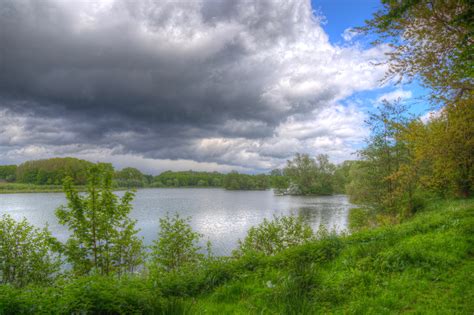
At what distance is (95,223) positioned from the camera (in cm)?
927

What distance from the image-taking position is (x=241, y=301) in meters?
→ 5.28

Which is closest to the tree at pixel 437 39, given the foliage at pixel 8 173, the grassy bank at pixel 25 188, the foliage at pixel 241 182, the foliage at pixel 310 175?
the foliage at pixel 310 175

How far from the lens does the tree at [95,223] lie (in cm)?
914

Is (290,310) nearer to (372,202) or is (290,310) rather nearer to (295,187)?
(372,202)

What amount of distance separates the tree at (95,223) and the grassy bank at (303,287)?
12.0ft

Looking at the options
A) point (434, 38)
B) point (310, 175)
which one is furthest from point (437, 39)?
point (310, 175)

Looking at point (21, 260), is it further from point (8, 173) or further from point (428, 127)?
point (8, 173)

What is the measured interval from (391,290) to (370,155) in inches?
830

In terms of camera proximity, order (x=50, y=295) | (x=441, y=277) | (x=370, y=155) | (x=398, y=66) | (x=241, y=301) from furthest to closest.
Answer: (x=370, y=155) → (x=398, y=66) → (x=441, y=277) → (x=241, y=301) → (x=50, y=295)

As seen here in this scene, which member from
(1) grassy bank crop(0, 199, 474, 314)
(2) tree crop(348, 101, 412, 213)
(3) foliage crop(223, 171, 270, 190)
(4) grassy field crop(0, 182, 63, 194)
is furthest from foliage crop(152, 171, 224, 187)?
(1) grassy bank crop(0, 199, 474, 314)

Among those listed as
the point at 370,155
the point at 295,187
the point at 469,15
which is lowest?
the point at 295,187

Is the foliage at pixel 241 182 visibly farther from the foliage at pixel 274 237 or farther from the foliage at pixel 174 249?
the foliage at pixel 174 249

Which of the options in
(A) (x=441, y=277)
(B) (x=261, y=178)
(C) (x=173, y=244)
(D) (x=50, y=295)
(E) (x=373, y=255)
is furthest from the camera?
(B) (x=261, y=178)

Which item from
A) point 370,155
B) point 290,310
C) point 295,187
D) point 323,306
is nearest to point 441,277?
point 323,306
